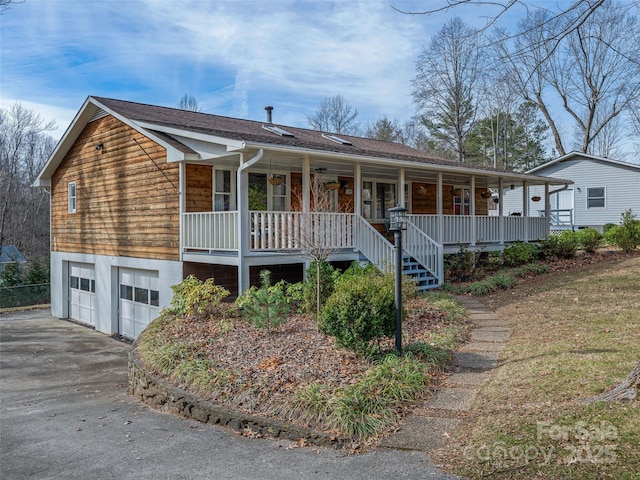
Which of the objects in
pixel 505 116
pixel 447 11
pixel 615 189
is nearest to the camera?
pixel 447 11

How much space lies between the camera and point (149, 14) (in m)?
12.3

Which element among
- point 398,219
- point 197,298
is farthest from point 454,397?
point 197,298

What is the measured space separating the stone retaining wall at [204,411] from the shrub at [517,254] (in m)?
11.4

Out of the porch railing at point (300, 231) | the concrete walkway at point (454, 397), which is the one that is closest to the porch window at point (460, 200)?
the porch railing at point (300, 231)

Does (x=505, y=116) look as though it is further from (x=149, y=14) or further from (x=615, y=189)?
(x=149, y=14)

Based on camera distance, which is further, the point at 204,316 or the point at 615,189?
the point at 615,189

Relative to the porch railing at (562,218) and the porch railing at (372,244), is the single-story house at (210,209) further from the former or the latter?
the porch railing at (562,218)

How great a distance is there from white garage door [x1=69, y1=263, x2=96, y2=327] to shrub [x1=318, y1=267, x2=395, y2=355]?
1233cm

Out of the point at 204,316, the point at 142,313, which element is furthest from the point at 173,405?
the point at 142,313

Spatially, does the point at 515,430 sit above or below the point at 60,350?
above

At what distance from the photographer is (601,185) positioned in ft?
78.9

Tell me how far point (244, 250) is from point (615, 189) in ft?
68.9

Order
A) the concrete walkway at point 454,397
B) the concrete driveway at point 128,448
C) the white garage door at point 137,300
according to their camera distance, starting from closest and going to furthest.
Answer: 1. the concrete driveway at point 128,448
2. the concrete walkway at point 454,397
3. the white garage door at point 137,300

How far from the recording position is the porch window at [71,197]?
1686 cm
